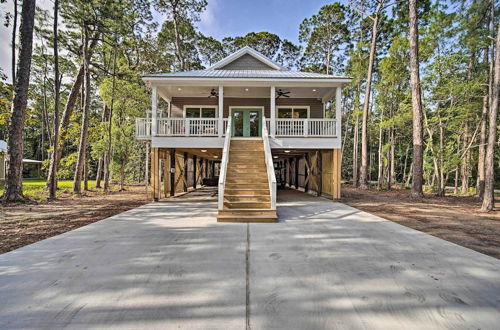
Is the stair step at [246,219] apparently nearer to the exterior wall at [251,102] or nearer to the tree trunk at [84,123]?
the exterior wall at [251,102]

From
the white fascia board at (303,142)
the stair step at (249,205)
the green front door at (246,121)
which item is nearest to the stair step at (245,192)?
the stair step at (249,205)

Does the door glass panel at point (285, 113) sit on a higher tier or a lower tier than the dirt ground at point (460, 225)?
higher

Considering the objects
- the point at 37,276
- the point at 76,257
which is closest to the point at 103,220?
the point at 76,257

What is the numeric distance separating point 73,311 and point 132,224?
3819 millimetres

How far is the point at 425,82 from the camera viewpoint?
1481 cm

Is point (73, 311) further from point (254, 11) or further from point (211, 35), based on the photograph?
point (211, 35)

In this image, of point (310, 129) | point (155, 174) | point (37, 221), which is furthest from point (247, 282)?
point (310, 129)

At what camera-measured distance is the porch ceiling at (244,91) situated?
11769 millimetres

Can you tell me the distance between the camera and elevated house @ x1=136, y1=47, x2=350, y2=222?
737 cm

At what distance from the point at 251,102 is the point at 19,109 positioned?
32.6 feet

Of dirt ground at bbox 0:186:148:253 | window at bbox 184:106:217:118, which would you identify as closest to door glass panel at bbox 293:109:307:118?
window at bbox 184:106:217:118

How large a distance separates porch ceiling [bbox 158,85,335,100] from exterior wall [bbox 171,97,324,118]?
289mm

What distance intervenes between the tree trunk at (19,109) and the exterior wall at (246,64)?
8.40 meters

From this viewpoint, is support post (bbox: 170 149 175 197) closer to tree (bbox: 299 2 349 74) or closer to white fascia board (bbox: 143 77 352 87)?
white fascia board (bbox: 143 77 352 87)
